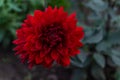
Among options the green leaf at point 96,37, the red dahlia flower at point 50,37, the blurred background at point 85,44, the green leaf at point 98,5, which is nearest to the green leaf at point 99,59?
the blurred background at point 85,44

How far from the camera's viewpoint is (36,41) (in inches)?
43.3

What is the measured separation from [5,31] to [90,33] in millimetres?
618

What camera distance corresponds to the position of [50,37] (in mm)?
1102

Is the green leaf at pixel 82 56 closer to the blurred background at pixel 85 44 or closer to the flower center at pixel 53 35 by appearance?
the blurred background at pixel 85 44

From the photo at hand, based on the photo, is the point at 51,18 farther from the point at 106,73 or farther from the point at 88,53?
the point at 106,73

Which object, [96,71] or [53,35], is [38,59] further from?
[96,71]

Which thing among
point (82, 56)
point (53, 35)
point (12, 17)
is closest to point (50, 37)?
point (53, 35)

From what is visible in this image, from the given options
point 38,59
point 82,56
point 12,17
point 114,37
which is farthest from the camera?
point 12,17

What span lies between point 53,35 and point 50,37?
0.04 feet

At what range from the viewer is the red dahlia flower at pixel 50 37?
1.09m

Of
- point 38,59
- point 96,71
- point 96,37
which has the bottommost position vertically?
point 96,71

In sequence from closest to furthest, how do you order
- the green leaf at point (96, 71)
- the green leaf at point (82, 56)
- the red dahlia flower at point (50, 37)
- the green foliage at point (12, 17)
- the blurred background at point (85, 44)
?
the red dahlia flower at point (50, 37) < the green leaf at point (82, 56) < the blurred background at point (85, 44) < the green leaf at point (96, 71) < the green foliage at point (12, 17)

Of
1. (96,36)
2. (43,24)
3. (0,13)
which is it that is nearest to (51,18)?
(43,24)

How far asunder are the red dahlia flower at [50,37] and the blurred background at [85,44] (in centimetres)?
48
